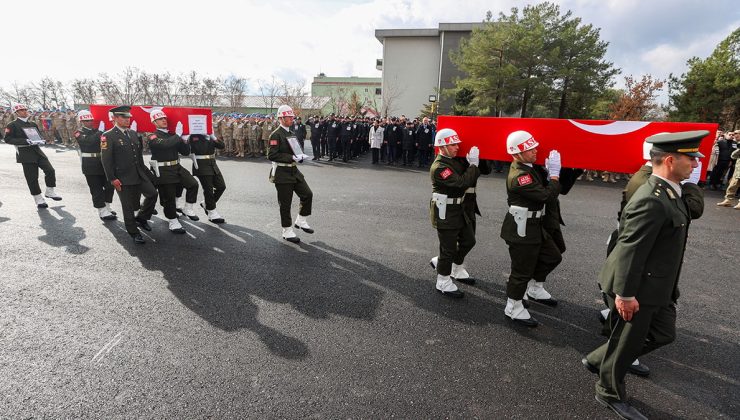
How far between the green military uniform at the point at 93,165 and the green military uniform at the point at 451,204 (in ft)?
21.8

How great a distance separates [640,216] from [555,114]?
70.2 ft

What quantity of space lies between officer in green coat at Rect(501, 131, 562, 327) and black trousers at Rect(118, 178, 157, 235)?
5.73 meters

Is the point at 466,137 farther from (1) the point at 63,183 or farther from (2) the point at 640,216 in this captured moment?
(1) the point at 63,183

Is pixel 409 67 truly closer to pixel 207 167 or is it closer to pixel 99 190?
pixel 207 167

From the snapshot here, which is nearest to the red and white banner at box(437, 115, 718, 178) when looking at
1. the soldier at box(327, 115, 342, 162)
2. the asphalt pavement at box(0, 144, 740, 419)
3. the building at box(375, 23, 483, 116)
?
the asphalt pavement at box(0, 144, 740, 419)

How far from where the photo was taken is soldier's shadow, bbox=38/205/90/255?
5.96 metres

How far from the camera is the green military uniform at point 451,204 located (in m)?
4.22

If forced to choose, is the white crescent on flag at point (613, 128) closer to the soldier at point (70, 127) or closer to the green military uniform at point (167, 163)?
the green military uniform at point (167, 163)

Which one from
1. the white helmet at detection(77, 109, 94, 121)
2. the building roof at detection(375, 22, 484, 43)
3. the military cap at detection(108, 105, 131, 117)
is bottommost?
the white helmet at detection(77, 109, 94, 121)

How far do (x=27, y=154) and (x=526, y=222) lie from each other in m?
9.83

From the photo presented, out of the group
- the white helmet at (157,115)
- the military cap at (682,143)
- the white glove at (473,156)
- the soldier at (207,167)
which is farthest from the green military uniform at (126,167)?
the military cap at (682,143)

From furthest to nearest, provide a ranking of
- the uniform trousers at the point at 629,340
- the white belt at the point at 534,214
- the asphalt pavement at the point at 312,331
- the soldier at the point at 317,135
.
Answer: the soldier at the point at 317,135 < the white belt at the point at 534,214 < the asphalt pavement at the point at 312,331 < the uniform trousers at the point at 629,340

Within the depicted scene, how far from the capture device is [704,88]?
21.0 meters

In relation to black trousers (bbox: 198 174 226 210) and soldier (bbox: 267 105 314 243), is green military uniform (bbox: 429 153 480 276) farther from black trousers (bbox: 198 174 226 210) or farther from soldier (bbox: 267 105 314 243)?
black trousers (bbox: 198 174 226 210)
